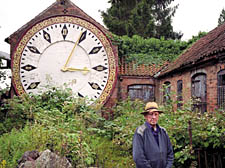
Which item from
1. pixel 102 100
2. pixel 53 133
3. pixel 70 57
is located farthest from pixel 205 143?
pixel 70 57

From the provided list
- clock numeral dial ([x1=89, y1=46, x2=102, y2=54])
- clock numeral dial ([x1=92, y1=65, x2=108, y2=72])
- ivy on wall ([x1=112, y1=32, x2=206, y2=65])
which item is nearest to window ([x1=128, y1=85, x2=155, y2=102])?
ivy on wall ([x1=112, y1=32, x2=206, y2=65])

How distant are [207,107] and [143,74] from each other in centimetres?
436

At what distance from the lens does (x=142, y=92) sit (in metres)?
11.7

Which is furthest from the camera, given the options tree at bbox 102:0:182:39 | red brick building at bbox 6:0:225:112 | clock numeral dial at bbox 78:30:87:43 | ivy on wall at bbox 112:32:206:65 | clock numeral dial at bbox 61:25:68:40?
tree at bbox 102:0:182:39

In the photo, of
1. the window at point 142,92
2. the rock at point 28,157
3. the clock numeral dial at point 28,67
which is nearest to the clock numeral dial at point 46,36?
the clock numeral dial at point 28,67

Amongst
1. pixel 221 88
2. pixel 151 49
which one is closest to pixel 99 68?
pixel 151 49

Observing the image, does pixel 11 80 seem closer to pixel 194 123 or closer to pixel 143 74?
pixel 143 74

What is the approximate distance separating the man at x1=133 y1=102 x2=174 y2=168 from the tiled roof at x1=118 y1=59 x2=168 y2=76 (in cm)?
824

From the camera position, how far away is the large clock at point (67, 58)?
916 cm

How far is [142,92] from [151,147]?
A: 8796 mm

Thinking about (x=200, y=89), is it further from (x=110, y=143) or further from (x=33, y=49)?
(x=33, y=49)

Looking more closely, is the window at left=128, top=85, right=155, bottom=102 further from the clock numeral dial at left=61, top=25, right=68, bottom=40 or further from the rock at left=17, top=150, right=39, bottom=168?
the rock at left=17, top=150, right=39, bottom=168

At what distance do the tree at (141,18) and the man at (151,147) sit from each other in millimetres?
17120

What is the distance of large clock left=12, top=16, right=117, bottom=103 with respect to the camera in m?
9.16
